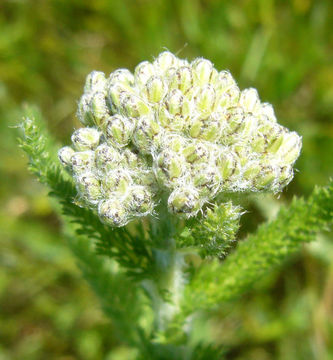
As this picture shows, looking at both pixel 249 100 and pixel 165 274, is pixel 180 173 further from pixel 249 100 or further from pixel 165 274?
pixel 165 274

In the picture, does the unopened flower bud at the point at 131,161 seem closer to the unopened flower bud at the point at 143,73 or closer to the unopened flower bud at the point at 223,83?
the unopened flower bud at the point at 143,73

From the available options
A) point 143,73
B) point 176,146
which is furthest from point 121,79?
point 176,146

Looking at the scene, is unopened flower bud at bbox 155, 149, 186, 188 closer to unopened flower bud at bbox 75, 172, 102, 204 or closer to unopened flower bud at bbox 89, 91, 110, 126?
unopened flower bud at bbox 75, 172, 102, 204

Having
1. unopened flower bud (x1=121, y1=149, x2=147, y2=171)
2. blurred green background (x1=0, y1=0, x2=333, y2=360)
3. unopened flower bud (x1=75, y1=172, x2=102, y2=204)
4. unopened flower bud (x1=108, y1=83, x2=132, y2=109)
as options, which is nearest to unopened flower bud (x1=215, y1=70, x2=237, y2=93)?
unopened flower bud (x1=108, y1=83, x2=132, y2=109)

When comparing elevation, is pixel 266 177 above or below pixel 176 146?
below

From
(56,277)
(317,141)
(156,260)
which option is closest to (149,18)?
(317,141)
